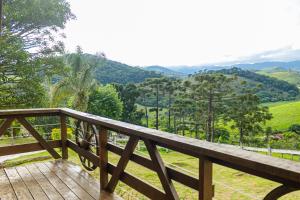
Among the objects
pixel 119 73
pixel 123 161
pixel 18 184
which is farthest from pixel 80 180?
pixel 119 73

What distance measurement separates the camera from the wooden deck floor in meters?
2.80

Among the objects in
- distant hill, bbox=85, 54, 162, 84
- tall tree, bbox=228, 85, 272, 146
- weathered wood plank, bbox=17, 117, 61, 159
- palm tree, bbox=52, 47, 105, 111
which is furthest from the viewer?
distant hill, bbox=85, 54, 162, 84

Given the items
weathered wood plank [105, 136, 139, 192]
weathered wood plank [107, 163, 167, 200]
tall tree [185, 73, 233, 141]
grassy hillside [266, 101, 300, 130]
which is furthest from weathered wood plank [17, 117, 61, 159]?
grassy hillside [266, 101, 300, 130]

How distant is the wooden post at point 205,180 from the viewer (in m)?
1.58

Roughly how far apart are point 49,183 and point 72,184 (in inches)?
11.1

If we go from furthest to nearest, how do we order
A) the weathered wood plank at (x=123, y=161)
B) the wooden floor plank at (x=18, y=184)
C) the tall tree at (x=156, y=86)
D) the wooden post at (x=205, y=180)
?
the tall tree at (x=156, y=86), the wooden floor plank at (x=18, y=184), the weathered wood plank at (x=123, y=161), the wooden post at (x=205, y=180)

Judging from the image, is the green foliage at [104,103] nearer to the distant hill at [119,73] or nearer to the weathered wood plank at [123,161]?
the distant hill at [119,73]

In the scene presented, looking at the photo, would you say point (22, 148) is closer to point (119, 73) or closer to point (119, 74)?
point (119, 74)

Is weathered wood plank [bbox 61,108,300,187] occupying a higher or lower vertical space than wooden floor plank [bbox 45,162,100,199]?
higher

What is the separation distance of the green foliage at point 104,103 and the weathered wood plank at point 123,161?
2303cm

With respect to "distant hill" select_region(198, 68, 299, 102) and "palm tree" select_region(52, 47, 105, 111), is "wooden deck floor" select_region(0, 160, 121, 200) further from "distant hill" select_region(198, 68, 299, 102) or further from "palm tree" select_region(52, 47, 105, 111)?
"distant hill" select_region(198, 68, 299, 102)

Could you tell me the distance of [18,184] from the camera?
319cm

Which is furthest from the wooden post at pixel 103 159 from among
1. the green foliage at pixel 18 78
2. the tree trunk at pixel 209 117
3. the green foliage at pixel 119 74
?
the green foliage at pixel 119 74

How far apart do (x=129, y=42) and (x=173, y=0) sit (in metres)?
29.4
